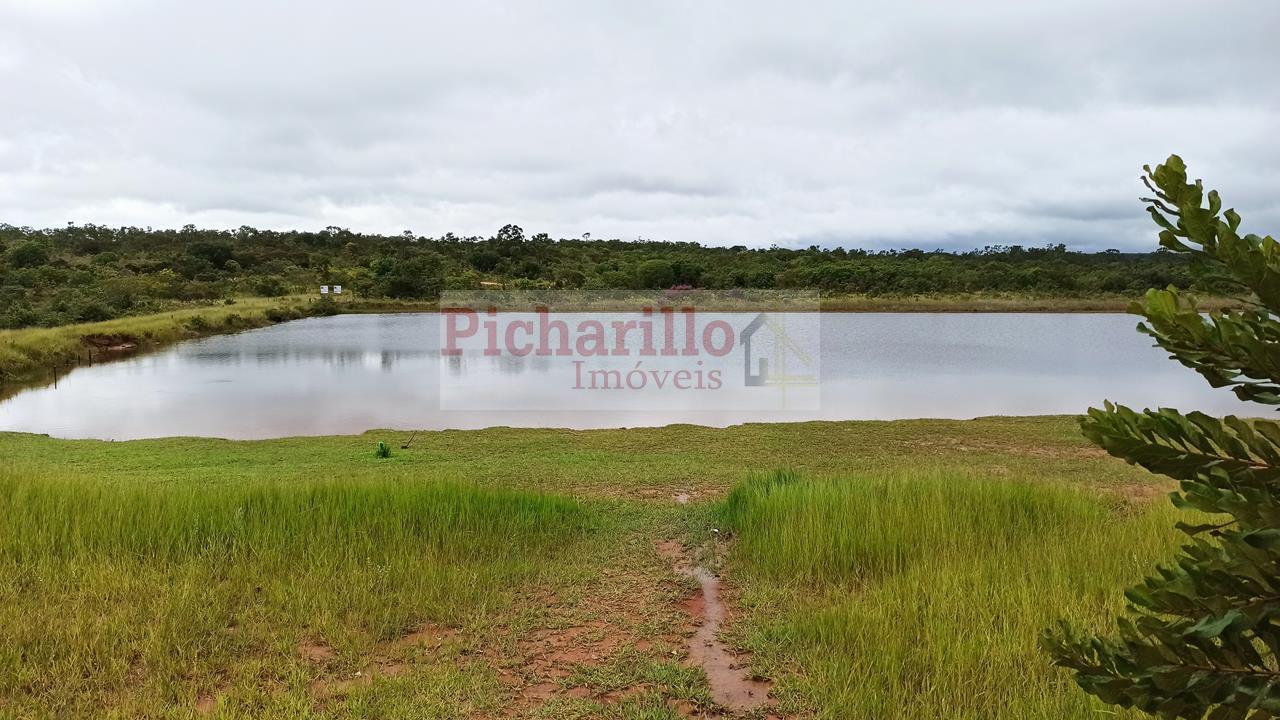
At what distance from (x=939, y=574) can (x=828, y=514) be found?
116cm

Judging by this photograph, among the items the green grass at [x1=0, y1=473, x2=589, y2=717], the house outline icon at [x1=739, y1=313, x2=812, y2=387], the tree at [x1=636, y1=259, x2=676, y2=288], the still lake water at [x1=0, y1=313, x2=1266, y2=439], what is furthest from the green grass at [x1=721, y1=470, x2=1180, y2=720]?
the tree at [x1=636, y1=259, x2=676, y2=288]

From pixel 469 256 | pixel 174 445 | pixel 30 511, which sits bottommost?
pixel 174 445

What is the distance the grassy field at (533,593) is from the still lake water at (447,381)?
9.04m

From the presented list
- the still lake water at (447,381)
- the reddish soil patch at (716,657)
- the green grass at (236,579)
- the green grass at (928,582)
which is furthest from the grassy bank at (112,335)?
the green grass at (928,582)

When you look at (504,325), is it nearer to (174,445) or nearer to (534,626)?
(174,445)

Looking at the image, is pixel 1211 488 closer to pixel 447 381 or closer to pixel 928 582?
pixel 928 582

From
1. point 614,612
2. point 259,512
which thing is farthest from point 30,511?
point 614,612

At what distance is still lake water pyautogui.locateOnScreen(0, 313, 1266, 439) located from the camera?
49.3 feet

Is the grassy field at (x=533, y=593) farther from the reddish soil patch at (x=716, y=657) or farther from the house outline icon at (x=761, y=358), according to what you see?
the house outline icon at (x=761, y=358)

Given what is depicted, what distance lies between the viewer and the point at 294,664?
3.42m

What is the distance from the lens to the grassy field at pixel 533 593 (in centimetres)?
317

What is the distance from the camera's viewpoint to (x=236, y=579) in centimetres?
434

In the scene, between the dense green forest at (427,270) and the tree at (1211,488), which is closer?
the tree at (1211,488)

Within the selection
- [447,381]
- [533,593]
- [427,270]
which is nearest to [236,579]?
[533,593]
